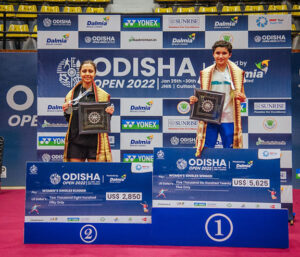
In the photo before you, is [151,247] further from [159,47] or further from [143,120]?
[159,47]

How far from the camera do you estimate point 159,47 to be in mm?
3951

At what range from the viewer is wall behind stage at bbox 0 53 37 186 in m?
5.21

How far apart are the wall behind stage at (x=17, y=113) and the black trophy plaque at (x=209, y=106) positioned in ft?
10.8

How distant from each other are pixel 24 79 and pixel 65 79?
1579 mm

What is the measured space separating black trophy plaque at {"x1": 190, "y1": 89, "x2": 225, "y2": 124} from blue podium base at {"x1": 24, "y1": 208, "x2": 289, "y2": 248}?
713 mm

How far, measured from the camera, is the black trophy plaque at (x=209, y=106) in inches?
106

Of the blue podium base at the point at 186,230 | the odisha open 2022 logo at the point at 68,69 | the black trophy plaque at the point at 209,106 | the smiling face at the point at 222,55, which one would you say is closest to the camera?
the blue podium base at the point at 186,230

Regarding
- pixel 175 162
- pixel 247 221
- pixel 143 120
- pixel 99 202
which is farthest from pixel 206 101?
pixel 143 120

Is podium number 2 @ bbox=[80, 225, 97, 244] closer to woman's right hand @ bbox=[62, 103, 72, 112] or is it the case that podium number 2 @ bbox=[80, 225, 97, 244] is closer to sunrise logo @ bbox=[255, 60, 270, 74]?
woman's right hand @ bbox=[62, 103, 72, 112]

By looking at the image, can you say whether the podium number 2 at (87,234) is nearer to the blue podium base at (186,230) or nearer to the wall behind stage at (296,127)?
the blue podium base at (186,230)

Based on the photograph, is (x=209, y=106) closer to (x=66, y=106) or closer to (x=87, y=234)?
(x=66, y=106)

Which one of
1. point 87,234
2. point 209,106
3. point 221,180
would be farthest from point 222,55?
point 87,234

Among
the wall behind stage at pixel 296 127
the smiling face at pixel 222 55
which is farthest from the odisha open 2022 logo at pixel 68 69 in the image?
the wall behind stage at pixel 296 127

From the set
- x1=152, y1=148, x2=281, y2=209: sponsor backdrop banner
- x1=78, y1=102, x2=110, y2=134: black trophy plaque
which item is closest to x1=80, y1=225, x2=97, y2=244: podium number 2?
x1=152, y1=148, x2=281, y2=209: sponsor backdrop banner
